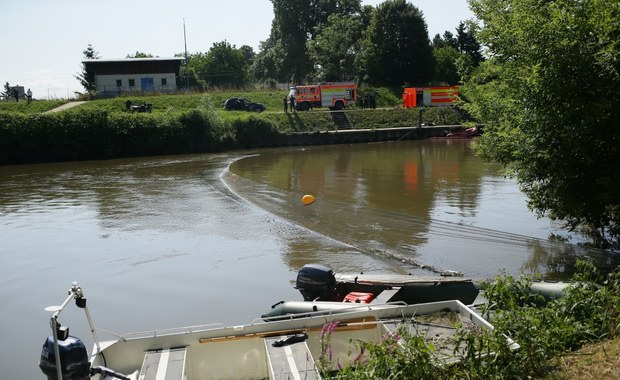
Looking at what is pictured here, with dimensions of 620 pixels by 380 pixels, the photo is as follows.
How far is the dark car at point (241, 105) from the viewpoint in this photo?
54.0m

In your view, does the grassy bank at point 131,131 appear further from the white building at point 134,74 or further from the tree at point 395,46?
the tree at point 395,46

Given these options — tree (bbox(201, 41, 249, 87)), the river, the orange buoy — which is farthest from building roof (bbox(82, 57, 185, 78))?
the orange buoy

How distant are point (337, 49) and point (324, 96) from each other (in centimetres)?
1399

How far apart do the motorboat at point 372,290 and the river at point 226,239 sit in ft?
5.70

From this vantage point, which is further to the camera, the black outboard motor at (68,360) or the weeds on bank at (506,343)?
the black outboard motor at (68,360)

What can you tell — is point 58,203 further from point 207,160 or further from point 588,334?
point 588,334

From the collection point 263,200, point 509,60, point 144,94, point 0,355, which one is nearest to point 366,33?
point 144,94

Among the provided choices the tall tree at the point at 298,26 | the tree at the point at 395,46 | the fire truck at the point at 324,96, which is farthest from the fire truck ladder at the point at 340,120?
the tall tree at the point at 298,26

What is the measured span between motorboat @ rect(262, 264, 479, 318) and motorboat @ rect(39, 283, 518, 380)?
2.21 metres

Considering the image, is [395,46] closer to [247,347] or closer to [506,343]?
[247,347]

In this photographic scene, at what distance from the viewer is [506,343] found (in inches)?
243

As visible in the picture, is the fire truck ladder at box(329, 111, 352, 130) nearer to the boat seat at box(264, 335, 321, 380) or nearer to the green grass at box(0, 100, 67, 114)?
the green grass at box(0, 100, 67, 114)

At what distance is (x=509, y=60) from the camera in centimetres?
1455

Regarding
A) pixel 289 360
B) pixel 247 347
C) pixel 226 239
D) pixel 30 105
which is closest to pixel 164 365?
pixel 247 347
